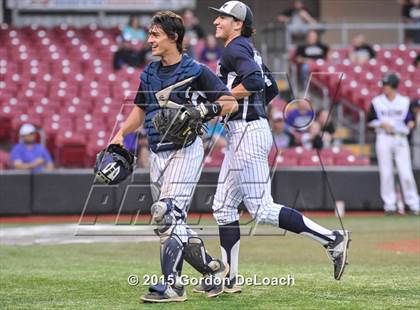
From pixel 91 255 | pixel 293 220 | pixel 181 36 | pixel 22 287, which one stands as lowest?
pixel 91 255

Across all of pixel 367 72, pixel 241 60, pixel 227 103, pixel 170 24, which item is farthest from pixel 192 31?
pixel 227 103

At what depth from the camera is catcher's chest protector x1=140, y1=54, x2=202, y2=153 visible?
22.8 ft

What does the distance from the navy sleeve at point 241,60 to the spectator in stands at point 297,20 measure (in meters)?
13.8

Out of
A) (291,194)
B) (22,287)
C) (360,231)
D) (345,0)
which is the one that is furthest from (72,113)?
(22,287)

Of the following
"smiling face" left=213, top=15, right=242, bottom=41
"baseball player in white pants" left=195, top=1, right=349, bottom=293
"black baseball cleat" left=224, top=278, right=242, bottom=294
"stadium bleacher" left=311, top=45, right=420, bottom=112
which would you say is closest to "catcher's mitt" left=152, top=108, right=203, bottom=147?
"baseball player in white pants" left=195, top=1, right=349, bottom=293

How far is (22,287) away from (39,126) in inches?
389

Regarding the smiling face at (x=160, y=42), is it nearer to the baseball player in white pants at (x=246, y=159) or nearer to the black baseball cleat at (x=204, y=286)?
the baseball player in white pants at (x=246, y=159)

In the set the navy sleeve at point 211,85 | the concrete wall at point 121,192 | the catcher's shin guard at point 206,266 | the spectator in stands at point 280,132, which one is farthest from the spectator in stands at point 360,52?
the navy sleeve at point 211,85

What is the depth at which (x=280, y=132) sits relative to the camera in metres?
16.5

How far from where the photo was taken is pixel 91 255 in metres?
10.4

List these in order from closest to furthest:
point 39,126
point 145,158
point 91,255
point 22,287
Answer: point 22,287 → point 91,255 → point 145,158 → point 39,126

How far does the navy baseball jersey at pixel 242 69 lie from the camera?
284 inches

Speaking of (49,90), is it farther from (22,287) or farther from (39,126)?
(22,287)

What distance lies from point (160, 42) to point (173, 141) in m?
0.71
